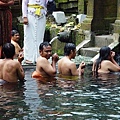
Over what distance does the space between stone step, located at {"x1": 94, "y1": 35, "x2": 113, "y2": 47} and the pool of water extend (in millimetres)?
4847

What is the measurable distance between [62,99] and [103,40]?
782 cm

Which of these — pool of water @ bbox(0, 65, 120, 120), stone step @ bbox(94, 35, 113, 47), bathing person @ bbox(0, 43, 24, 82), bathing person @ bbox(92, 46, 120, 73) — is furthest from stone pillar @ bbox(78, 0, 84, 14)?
bathing person @ bbox(0, 43, 24, 82)

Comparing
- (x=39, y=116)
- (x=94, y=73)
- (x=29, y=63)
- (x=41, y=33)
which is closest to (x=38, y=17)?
(x=41, y=33)

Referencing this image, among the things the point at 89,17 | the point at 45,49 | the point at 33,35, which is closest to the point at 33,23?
the point at 33,35

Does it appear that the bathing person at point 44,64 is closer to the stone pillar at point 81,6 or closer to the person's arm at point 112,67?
the person's arm at point 112,67

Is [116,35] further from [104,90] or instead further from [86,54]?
[104,90]

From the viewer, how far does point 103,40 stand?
14977 mm

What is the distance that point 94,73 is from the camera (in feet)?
35.2

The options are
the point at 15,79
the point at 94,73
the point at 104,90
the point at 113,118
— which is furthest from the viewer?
the point at 94,73

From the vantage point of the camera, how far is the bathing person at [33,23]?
1159 cm

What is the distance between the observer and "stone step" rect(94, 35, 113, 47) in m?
14.7

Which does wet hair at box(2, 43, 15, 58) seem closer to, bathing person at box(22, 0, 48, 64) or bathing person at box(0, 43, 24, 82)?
bathing person at box(0, 43, 24, 82)

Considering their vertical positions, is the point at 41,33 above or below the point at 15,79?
above

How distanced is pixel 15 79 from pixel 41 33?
3.16 meters
